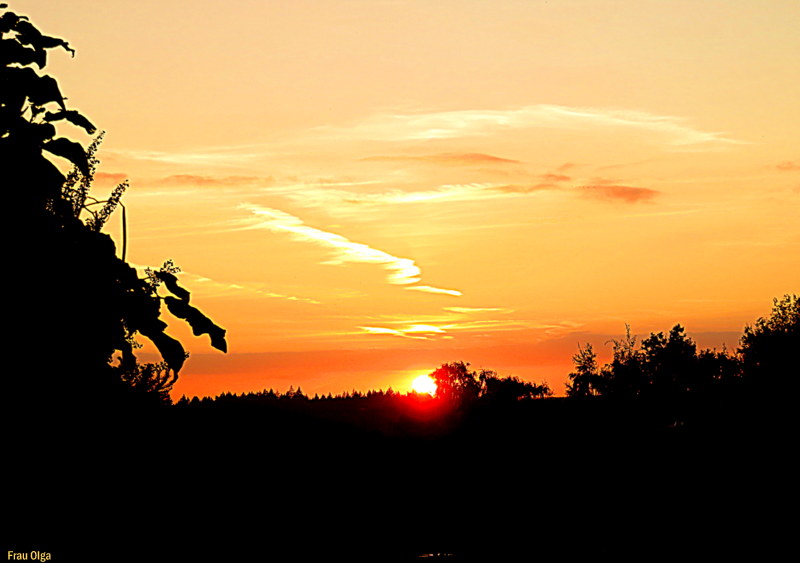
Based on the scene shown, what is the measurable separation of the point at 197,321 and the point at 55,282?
803 millimetres

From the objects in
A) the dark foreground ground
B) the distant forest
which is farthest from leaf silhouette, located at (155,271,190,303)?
the dark foreground ground

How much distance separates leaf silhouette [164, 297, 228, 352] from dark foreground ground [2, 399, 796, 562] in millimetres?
7829

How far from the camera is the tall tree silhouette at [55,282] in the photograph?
3812 millimetres

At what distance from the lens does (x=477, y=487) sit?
23797 mm

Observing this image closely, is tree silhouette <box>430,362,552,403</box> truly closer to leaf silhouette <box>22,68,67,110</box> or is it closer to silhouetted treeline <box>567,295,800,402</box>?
silhouetted treeline <box>567,295,800,402</box>

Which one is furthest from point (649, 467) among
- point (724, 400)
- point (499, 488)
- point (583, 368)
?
point (583, 368)

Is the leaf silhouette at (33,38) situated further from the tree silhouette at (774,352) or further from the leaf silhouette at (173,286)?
the tree silhouette at (774,352)

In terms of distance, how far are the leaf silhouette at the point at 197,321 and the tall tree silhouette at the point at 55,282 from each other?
0.79 feet

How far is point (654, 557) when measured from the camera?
50.8ft

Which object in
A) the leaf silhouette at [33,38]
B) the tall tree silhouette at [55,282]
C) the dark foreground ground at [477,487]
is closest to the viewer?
the tall tree silhouette at [55,282]

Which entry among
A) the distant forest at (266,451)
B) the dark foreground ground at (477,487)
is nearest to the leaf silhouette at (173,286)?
the distant forest at (266,451)

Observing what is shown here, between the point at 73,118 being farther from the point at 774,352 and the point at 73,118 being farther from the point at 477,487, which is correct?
the point at 774,352

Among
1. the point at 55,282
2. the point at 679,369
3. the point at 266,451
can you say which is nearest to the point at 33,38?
the point at 55,282

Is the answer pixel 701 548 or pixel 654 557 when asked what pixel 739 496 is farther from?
pixel 654 557
